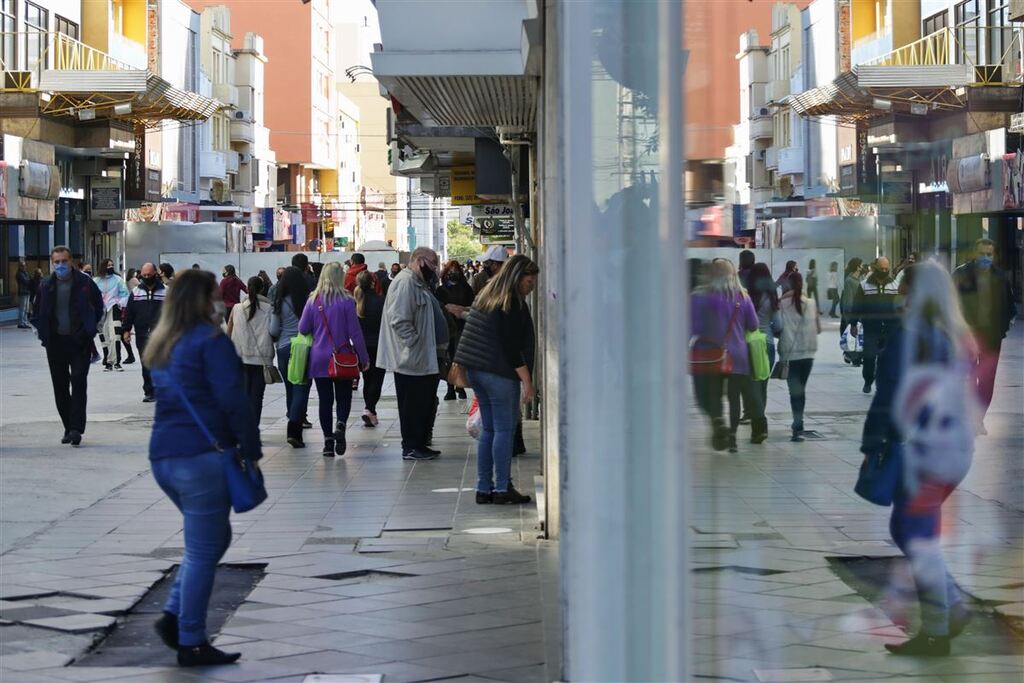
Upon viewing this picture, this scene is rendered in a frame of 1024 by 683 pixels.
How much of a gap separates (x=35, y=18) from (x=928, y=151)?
136ft

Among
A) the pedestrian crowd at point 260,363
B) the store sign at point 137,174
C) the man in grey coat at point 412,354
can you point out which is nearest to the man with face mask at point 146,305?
the pedestrian crowd at point 260,363

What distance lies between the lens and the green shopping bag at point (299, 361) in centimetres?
1259

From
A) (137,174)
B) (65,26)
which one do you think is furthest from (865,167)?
(137,174)

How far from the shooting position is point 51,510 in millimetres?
9422

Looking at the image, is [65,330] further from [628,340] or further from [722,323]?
[722,323]

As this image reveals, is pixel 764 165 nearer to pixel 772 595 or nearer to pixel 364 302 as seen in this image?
pixel 772 595

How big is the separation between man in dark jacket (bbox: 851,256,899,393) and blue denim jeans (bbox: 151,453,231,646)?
14.3ft

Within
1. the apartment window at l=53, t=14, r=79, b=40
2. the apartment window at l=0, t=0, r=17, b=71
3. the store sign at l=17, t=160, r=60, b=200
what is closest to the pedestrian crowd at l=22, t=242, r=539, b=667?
the store sign at l=17, t=160, r=60, b=200

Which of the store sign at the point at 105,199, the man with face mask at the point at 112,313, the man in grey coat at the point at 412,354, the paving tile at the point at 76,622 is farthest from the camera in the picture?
the store sign at the point at 105,199

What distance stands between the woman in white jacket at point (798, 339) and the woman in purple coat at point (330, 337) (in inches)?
433

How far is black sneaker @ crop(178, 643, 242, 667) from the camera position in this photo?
568 cm

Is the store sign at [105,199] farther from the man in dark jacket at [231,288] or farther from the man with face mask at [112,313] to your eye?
the man in dark jacket at [231,288]

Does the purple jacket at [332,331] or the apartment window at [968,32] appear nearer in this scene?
the apartment window at [968,32]

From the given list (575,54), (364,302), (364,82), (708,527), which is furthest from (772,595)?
(364,82)
